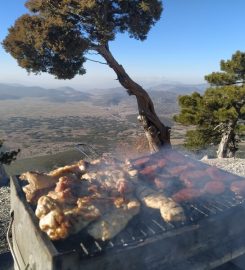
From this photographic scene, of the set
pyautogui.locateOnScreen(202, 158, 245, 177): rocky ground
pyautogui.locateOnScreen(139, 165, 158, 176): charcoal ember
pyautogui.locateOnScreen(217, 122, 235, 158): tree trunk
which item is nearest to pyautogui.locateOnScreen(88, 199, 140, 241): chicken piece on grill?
pyautogui.locateOnScreen(139, 165, 158, 176): charcoal ember

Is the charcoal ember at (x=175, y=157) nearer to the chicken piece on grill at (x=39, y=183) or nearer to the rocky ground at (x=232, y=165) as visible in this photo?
the chicken piece on grill at (x=39, y=183)

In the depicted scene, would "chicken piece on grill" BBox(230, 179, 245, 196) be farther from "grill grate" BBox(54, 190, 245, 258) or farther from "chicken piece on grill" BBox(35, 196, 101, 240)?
"chicken piece on grill" BBox(35, 196, 101, 240)

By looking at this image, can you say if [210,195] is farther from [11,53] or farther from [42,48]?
[11,53]

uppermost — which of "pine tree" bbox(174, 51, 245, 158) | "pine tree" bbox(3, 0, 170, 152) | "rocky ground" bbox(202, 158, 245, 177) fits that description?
"pine tree" bbox(3, 0, 170, 152)

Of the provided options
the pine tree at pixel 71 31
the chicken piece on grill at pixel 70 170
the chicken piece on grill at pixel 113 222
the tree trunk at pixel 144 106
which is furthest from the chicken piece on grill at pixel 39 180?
the tree trunk at pixel 144 106

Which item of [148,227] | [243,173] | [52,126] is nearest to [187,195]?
[148,227]

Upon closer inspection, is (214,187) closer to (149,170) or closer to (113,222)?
(149,170)
